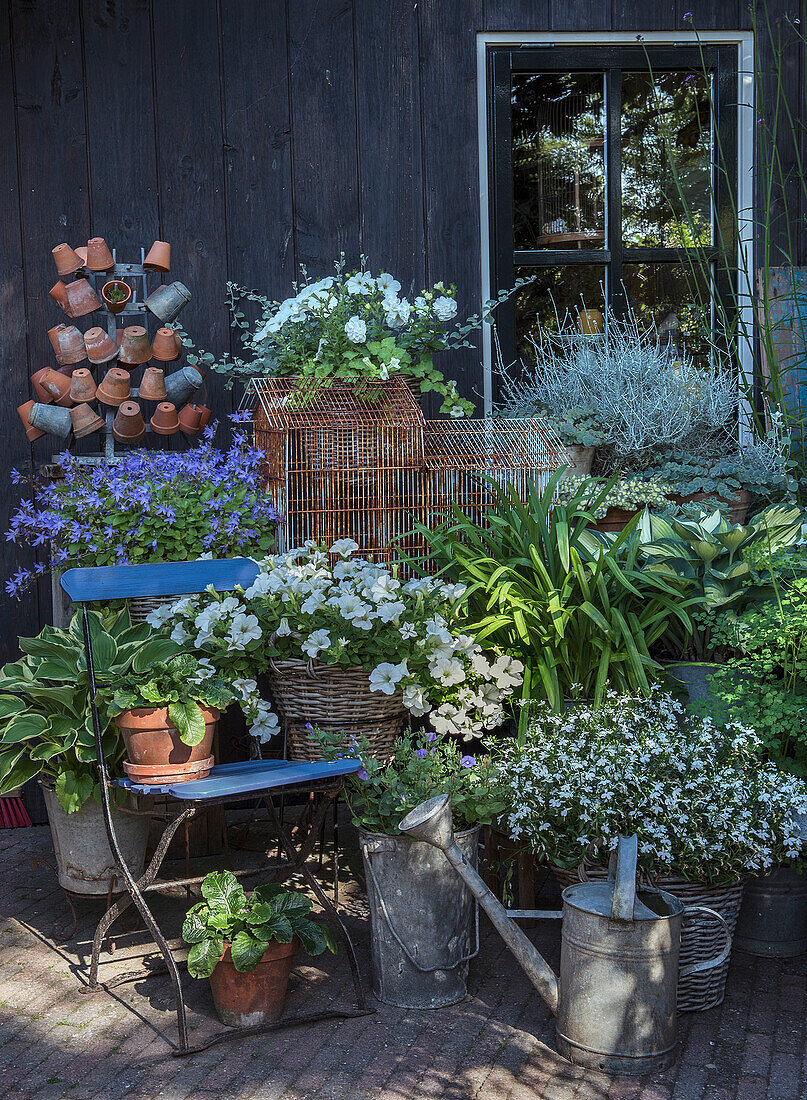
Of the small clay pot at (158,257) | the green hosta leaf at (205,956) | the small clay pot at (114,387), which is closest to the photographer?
the green hosta leaf at (205,956)

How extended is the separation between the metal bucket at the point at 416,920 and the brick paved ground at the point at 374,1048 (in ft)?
0.18

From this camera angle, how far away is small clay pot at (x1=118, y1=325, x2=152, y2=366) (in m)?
3.70

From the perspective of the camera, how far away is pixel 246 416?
12.4 feet

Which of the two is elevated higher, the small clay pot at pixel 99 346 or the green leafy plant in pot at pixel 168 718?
the small clay pot at pixel 99 346

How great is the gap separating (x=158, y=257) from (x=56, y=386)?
2.01 ft

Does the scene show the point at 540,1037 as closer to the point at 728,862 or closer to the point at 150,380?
the point at 728,862

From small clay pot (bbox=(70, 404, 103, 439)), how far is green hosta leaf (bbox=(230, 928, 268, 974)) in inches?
81.1

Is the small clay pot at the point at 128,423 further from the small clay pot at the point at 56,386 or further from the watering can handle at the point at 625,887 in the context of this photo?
the watering can handle at the point at 625,887

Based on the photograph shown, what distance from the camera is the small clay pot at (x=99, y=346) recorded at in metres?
3.69

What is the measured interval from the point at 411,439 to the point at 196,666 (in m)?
1.21

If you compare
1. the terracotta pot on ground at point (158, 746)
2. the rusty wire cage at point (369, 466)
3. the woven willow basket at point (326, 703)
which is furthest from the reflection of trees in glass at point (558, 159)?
the terracotta pot on ground at point (158, 746)

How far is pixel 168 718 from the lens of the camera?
260 cm

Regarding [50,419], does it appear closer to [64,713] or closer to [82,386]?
[82,386]

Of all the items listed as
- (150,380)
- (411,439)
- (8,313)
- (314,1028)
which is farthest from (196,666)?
(8,313)
